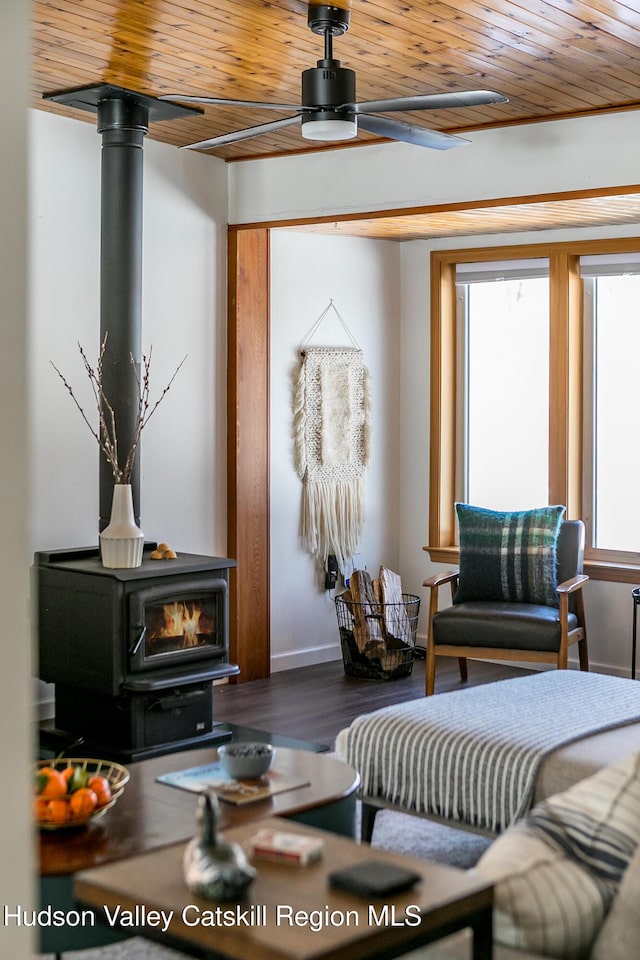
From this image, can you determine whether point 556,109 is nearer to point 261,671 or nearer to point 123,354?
point 123,354

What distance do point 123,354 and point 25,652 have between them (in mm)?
3972

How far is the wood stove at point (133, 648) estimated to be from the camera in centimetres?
432

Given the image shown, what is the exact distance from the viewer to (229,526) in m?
5.88

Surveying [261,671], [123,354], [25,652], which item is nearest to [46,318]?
[123,354]

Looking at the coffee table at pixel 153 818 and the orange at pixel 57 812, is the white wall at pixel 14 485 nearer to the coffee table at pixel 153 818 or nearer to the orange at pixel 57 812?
the coffee table at pixel 153 818

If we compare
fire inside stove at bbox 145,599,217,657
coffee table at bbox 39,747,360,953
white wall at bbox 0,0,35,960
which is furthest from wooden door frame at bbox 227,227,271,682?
white wall at bbox 0,0,35,960

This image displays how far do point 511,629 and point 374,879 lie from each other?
3.47 metres

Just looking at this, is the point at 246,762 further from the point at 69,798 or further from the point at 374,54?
the point at 374,54

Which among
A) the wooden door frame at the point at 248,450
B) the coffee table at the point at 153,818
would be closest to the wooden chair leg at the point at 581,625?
the wooden door frame at the point at 248,450

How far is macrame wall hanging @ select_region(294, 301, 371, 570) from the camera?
630cm

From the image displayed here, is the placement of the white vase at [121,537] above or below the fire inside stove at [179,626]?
above

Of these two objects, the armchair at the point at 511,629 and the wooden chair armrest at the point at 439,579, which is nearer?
the armchair at the point at 511,629

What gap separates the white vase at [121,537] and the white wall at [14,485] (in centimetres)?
357

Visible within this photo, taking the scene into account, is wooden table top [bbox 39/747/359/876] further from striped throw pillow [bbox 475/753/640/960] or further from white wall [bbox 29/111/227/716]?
white wall [bbox 29/111/227/716]
